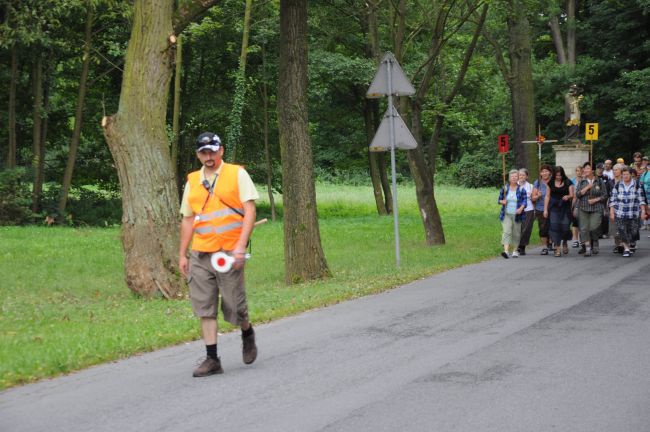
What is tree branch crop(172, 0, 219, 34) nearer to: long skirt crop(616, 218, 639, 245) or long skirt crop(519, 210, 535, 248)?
long skirt crop(519, 210, 535, 248)

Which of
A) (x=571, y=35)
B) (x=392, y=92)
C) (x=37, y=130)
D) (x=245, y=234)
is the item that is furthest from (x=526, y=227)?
(x=571, y=35)

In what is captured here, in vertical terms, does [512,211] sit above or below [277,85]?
below

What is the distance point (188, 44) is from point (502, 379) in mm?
33885

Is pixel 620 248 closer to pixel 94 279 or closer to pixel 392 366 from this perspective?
pixel 94 279

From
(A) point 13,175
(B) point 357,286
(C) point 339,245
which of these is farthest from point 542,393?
(A) point 13,175

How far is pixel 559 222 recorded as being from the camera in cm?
1931

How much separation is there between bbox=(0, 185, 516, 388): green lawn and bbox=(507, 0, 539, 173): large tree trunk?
2344mm

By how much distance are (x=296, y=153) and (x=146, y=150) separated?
2.57 m

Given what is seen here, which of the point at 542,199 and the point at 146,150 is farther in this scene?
the point at 542,199

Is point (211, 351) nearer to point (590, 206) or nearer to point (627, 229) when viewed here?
point (627, 229)

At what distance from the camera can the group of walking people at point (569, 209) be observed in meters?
18.9

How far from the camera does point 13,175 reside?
31.4m

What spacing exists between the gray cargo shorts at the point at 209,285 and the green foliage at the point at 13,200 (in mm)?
24397

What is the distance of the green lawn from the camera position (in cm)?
922
